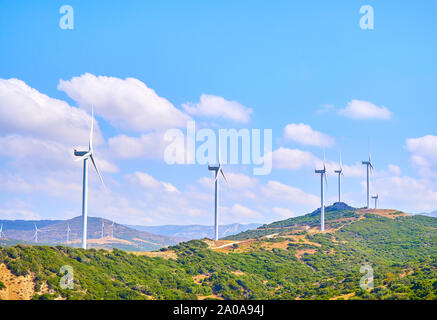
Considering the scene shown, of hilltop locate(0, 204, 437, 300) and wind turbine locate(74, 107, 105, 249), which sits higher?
wind turbine locate(74, 107, 105, 249)

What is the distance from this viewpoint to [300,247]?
509 feet

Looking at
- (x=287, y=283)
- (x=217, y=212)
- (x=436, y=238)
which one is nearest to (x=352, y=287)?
(x=287, y=283)

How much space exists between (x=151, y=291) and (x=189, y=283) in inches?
497

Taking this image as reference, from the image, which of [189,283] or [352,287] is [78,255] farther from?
[352,287]

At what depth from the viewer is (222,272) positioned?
110938 mm

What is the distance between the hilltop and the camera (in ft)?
254

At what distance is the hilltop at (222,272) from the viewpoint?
7738cm

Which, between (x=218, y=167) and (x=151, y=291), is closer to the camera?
(x=151, y=291)

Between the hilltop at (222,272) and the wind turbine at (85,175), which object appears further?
the wind turbine at (85,175)

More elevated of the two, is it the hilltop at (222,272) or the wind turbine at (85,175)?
the wind turbine at (85,175)

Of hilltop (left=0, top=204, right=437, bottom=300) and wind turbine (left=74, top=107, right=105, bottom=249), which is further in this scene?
wind turbine (left=74, top=107, right=105, bottom=249)

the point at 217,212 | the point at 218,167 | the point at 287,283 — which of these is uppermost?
the point at 218,167

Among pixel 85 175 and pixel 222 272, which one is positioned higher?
pixel 85 175

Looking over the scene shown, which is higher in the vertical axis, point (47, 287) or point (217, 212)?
point (217, 212)
